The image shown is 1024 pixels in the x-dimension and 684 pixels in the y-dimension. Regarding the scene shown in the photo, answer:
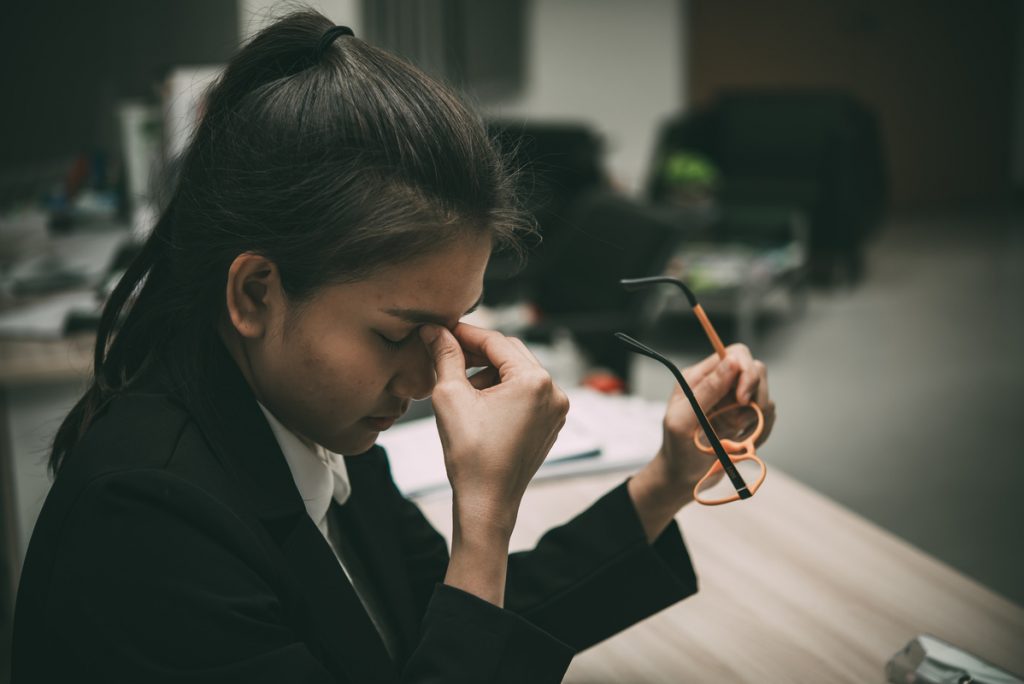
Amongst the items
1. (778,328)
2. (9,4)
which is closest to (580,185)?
(778,328)

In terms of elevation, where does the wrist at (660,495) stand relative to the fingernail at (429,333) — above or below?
below

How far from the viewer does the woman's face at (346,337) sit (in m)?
0.80

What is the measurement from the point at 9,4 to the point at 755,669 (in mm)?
3759

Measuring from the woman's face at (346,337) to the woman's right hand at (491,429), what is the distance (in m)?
0.03

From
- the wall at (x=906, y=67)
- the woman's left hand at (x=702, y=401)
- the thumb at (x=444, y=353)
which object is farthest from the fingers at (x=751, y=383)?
the wall at (x=906, y=67)

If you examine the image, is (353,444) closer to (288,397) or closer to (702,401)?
(288,397)

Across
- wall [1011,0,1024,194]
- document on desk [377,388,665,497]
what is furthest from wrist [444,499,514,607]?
wall [1011,0,1024,194]

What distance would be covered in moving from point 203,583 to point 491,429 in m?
0.24

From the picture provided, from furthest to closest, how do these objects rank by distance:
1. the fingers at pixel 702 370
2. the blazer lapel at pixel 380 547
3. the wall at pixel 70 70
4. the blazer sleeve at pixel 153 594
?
1. the wall at pixel 70 70
2. the fingers at pixel 702 370
3. the blazer lapel at pixel 380 547
4. the blazer sleeve at pixel 153 594

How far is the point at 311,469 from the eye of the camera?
0.91 meters

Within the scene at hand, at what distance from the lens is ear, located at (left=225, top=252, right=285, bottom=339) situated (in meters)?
0.79

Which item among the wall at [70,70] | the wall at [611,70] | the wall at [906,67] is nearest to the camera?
the wall at [70,70]

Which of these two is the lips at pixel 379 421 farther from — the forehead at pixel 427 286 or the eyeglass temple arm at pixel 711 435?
the eyeglass temple arm at pixel 711 435

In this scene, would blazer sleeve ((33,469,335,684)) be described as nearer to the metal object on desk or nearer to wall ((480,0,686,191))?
the metal object on desk
